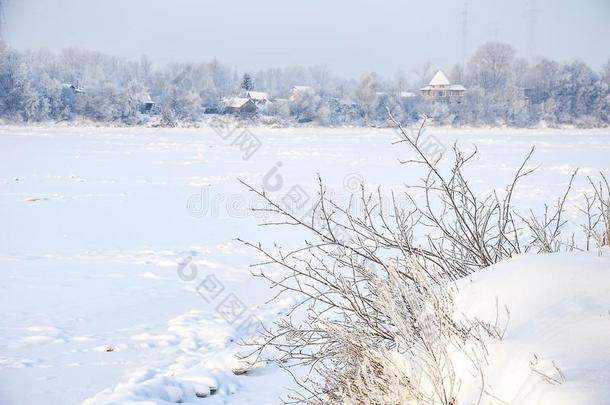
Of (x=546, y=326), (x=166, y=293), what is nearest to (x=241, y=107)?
(x=166, y=293)

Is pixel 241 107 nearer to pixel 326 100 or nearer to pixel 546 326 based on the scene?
pixel 326 100

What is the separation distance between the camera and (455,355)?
2.27 m

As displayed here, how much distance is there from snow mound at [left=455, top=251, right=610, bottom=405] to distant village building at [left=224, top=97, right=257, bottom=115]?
65.6m

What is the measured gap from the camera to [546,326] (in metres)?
2.04

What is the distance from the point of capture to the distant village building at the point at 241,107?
67.0m

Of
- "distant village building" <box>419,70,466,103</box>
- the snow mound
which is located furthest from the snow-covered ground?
"distant village building" <box>419,70,466,103</box>

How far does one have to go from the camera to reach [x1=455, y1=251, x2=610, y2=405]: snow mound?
172 centimetres

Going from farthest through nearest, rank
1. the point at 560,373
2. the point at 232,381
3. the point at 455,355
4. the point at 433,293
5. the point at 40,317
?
the point at 40,317 < the point at 232,381 < the point at 433,293 < the point at 455,355 < the point at 560,373

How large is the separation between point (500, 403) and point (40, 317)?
6.58 meters

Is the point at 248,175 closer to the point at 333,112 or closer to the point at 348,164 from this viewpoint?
the point at 348,164

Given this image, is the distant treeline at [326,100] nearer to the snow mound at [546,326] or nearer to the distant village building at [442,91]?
the distant village building at [442,91]

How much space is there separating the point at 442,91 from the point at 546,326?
3309 inches

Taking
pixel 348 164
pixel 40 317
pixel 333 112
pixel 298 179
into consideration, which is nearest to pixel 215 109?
pixel 333 112

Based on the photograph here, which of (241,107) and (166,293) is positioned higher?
(241,107)
